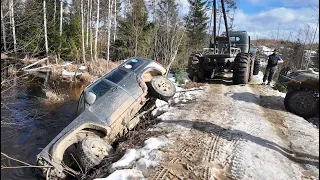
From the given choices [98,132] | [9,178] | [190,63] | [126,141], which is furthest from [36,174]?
[190,63]

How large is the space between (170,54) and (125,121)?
8645mm

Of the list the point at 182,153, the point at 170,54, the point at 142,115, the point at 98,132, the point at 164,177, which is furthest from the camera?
the point at 170,54

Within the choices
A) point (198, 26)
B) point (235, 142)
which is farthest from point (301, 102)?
point (198, 26)

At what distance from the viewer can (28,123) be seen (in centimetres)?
891

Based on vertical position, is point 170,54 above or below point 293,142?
above

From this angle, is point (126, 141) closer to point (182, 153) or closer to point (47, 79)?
point (182, 153)

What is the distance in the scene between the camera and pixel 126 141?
6.09 meters

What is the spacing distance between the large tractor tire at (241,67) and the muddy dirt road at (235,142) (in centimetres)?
223

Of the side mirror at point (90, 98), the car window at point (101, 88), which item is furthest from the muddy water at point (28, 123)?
the car window at point (101, 88)

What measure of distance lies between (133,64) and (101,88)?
1391 mm

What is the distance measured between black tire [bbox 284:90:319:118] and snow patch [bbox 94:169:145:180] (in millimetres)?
5203

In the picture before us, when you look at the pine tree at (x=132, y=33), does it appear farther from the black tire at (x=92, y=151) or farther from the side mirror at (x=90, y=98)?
the black tire at (x=92, y=151)

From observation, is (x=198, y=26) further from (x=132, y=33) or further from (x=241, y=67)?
(x=241, y=67)

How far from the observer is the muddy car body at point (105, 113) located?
17.5 ft
